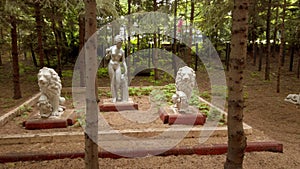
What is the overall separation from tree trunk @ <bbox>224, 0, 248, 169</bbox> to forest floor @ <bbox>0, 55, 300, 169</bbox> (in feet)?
6.02

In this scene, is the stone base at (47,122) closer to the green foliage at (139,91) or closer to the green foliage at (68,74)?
the green foliage at (139,91)

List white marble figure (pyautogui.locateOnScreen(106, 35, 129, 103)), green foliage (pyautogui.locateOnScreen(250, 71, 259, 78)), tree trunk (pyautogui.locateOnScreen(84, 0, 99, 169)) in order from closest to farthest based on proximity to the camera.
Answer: tree trunk (pyautogui.locateOnScreen(84, 0, 99, 169))
white marble figure (pyautogui.locateOnScreen(106, 35, 129, 103))
green foliage (pyautogui.locateOnScreen(250, 71, 259, 78))

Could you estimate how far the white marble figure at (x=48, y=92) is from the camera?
5.97 m

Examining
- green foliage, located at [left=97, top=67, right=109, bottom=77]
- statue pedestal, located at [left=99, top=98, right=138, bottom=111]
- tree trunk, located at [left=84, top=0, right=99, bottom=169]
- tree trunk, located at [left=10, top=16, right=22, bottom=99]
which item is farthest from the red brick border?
green foliage, located at [left=97, top=67, right=109, bottom=77]

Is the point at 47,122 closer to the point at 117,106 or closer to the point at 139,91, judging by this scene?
the point at 117,106

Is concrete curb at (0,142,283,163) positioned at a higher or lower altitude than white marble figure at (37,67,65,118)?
lower

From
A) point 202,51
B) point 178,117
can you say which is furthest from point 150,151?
point 202,51

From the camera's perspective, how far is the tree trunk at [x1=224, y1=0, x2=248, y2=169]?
2477 mm

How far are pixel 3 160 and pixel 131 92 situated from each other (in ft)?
19.8

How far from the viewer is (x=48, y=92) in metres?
6.14

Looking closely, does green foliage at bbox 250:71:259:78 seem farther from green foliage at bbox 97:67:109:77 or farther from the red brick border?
the red brick border

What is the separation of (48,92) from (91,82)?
3653 mm

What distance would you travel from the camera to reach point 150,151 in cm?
471

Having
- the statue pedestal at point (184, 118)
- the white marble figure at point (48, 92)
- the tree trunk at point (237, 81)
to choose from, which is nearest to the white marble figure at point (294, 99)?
the statue pedestal at point (184, 118)
